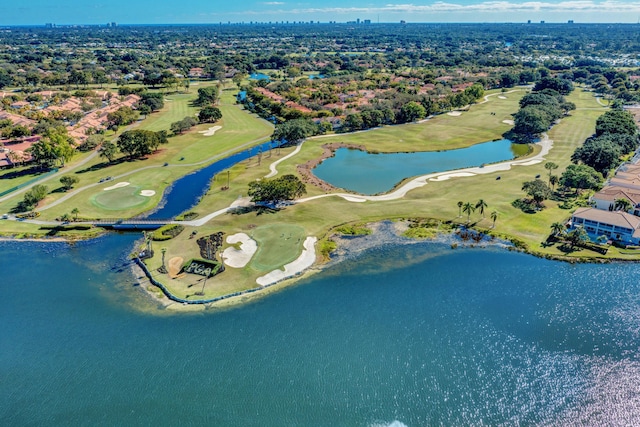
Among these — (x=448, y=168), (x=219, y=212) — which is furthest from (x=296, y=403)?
(x=448, y=168)

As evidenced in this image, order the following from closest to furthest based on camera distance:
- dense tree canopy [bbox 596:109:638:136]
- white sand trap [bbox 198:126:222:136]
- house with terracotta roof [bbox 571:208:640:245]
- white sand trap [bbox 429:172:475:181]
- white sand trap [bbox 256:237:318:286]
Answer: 1. white sand trap [bbox 256:237:318:286]
2. house with terracotta roof [bbox 571:208:640:245]
3. white sand trap [bbox 429:172:475:181]
4. dense tree canopy [bbox 596:109:638:136]
5. white sand trap [bbox 198:126:222:136]

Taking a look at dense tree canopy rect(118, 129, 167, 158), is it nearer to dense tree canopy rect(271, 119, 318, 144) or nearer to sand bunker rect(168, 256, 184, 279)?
dense tree canopy rect(271, 119, 318, 144)

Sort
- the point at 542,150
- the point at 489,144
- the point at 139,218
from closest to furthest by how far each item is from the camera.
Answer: the point at 139,218 < the point at 542,150 < the point at 489,144

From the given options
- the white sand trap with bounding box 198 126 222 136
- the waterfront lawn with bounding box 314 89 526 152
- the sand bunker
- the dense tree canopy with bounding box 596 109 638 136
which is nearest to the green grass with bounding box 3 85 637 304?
the sand bunker

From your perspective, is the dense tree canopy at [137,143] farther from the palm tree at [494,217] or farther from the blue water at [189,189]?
the palm tree at [494,217]

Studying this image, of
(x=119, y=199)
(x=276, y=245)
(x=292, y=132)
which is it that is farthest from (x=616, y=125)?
(x=119, y=199)

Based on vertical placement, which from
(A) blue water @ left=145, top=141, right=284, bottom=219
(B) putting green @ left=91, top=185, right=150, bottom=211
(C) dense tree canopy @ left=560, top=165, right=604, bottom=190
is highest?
(C) dense tree canopy @ left=560, top=165, right=604, bottom=190

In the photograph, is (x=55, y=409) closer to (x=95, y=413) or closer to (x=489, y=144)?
(x=95, y=413)
